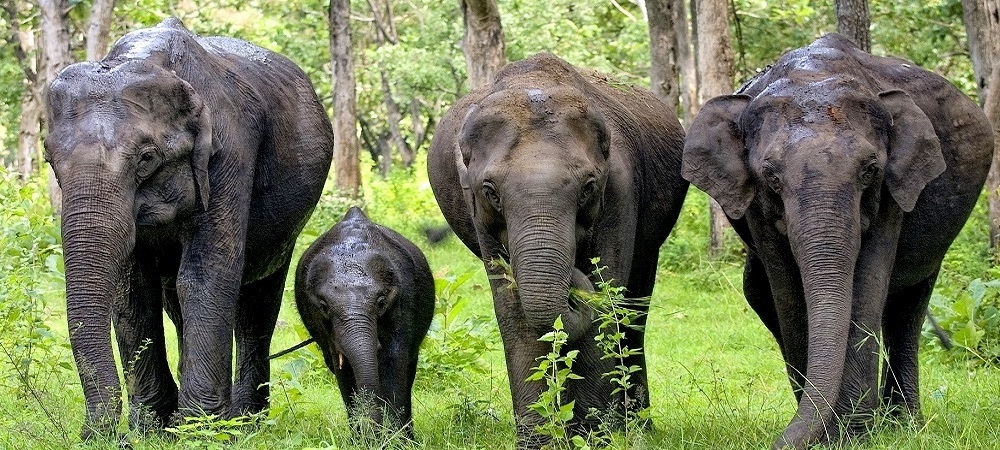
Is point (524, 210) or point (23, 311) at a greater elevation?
point (524, 210)

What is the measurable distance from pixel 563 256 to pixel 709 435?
1542mm

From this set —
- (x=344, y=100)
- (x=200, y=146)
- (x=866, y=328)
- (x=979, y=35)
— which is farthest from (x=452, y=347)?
(x=344, y=100)

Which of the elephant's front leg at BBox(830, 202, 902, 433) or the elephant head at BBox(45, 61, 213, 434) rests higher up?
the elephant head at BBox(45, 61, 213, 434)

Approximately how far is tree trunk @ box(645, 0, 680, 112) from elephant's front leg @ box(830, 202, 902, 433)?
9495mm

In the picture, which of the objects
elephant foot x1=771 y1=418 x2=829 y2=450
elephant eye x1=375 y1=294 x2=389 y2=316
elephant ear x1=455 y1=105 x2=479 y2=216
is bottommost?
elephant eye x1=375 y1=294 x2=389 y2=316

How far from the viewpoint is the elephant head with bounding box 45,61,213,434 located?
266 inches

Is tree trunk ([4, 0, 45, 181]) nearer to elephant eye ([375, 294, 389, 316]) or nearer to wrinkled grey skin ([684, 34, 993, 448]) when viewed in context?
elephant eye ([375, 294, 389, 316])

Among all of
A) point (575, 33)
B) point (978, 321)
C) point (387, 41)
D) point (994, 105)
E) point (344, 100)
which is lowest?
point (387, 41)

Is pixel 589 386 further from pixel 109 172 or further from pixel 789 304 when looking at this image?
pixel 109 172

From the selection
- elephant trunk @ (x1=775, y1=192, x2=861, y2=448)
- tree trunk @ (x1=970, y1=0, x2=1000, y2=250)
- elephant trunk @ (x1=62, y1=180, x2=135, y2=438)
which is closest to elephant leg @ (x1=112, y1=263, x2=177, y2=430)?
elephant trunk @ (x1=62, y1=180, x2=135, y2=438)

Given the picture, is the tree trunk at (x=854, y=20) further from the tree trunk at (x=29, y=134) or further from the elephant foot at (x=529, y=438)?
the tree trunk at (x=29, y=134)

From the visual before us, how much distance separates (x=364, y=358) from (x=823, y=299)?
8.44 feet

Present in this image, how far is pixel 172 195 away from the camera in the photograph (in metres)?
7.31

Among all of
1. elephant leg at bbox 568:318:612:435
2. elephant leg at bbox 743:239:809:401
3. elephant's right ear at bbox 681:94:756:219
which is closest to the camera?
elephant leg at bbox 568:318:612:435
